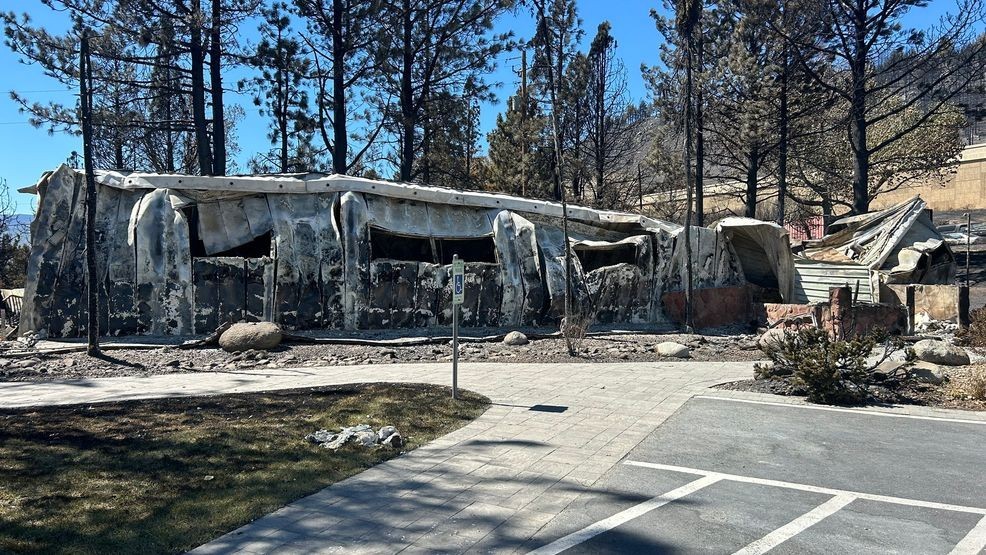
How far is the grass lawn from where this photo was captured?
14.6 feet

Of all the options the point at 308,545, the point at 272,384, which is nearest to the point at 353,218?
the point at 272,384

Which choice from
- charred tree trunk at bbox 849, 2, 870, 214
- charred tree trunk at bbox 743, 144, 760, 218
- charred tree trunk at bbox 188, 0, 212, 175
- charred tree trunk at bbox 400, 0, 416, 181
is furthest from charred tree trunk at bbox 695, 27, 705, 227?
charred tree trunk at bbox 188, 0, 212, 175

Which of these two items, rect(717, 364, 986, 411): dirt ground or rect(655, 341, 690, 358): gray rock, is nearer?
rect(717, 364, 986, 411): dirt ground

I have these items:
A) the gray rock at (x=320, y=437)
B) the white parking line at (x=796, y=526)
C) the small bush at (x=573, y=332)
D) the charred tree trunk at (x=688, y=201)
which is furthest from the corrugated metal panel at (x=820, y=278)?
the gray rock at (x=320, y=437)

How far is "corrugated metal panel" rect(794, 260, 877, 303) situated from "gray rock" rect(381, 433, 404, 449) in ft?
53.3

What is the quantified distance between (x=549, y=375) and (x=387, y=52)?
14.7m

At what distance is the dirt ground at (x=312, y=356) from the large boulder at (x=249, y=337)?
0.19 meters

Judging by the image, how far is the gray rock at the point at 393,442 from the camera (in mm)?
6543

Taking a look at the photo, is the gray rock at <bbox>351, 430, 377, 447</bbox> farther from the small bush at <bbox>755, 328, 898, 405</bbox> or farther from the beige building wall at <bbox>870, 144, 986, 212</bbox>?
the beige building wall at <bbox>870, 144, 986, 212</bbox>

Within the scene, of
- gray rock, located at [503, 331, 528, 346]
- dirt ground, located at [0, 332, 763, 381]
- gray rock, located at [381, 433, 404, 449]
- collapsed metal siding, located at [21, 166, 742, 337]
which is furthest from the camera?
gray rock, located at [503, 331, 528, 346]

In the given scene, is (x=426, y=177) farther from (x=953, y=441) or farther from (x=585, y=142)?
(x=953, y=441)

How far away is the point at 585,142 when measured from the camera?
2870cm

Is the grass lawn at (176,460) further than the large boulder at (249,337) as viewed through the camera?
No

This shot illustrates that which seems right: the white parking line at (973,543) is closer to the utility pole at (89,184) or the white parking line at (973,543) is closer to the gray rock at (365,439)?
the gray rock at (365,439)
